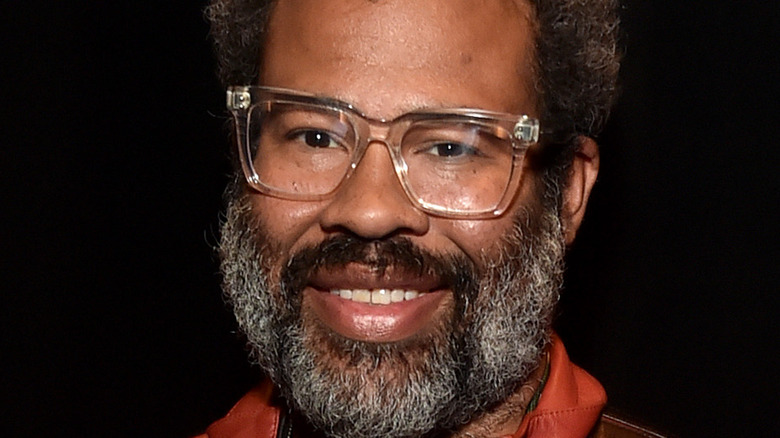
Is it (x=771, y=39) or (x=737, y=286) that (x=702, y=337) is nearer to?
(x=737, y=286)

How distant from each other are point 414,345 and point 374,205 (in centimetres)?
27

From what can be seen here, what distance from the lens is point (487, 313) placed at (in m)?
1.96

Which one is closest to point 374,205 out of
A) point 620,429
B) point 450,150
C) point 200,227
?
point 450,150

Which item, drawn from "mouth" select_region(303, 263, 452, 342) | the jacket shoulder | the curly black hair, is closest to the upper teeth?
"mouth" select_region(303, 263, 452, 342)

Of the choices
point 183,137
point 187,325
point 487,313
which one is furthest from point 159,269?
point 487,313

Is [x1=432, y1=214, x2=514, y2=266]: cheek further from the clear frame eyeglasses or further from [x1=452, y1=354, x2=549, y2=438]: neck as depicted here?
[x1=452, y1=354, x2=549, y2=438]: neck

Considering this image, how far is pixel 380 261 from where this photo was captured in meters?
1.85

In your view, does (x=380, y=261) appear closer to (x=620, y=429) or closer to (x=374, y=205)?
(x=374, y=205)

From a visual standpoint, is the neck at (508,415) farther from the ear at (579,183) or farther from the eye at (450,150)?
the eye at (450,150)

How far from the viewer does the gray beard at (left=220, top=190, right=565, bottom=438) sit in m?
1.89

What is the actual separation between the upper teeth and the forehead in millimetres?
302

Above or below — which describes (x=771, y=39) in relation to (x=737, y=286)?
above

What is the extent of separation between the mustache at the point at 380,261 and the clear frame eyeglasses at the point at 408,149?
0.08 m

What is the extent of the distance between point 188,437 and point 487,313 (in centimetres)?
143
